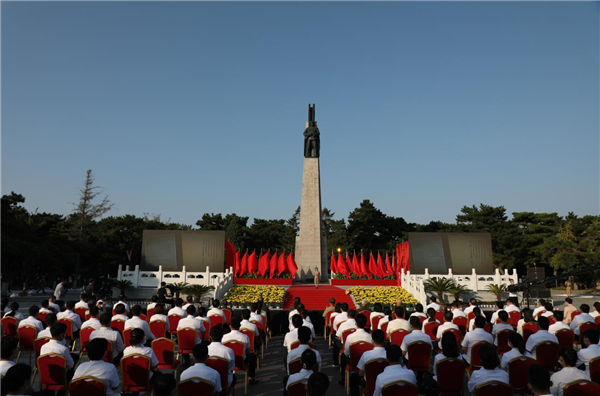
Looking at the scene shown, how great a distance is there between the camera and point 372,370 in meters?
4.81

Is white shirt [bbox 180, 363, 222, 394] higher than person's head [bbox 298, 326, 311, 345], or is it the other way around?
person's head [bbox 298, 326, 311, 345]

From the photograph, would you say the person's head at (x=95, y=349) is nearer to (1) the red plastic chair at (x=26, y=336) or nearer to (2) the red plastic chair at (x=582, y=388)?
(1) the red plastic chair at (x=26, y=336)

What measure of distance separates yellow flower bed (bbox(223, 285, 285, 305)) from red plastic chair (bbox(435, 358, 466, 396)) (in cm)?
1307

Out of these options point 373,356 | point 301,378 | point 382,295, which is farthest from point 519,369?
point 382,295

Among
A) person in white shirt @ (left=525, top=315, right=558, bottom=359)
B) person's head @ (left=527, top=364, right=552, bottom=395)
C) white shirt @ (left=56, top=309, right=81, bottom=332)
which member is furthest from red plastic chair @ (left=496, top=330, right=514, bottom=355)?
white shirt @ (left=56, top=309, right=81, bottom=332)

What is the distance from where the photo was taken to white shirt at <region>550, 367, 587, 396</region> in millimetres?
4008

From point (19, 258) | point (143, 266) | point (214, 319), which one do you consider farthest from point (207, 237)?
point (214, 319)

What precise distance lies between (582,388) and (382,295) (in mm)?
15258

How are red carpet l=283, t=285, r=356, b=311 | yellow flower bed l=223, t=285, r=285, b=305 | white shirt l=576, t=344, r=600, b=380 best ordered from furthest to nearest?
red carpet l=283, t=285, r=356, b=311 < yellow flower bed l=223, t=285, r=285, b=305 < white shirt l=576, t=344, r=600, b=380

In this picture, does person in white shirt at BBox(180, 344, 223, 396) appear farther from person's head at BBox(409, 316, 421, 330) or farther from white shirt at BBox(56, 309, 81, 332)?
white shirt at BBox(56, 309, 81, 332)

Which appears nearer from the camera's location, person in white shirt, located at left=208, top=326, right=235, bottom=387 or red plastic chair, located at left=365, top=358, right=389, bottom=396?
red plastic chair, located at left=365, top=358, right=389, bottom=396

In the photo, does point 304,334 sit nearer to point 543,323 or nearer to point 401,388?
point 401,388

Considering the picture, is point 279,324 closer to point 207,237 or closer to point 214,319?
point 214,319

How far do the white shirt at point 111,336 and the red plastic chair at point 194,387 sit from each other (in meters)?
2.60
